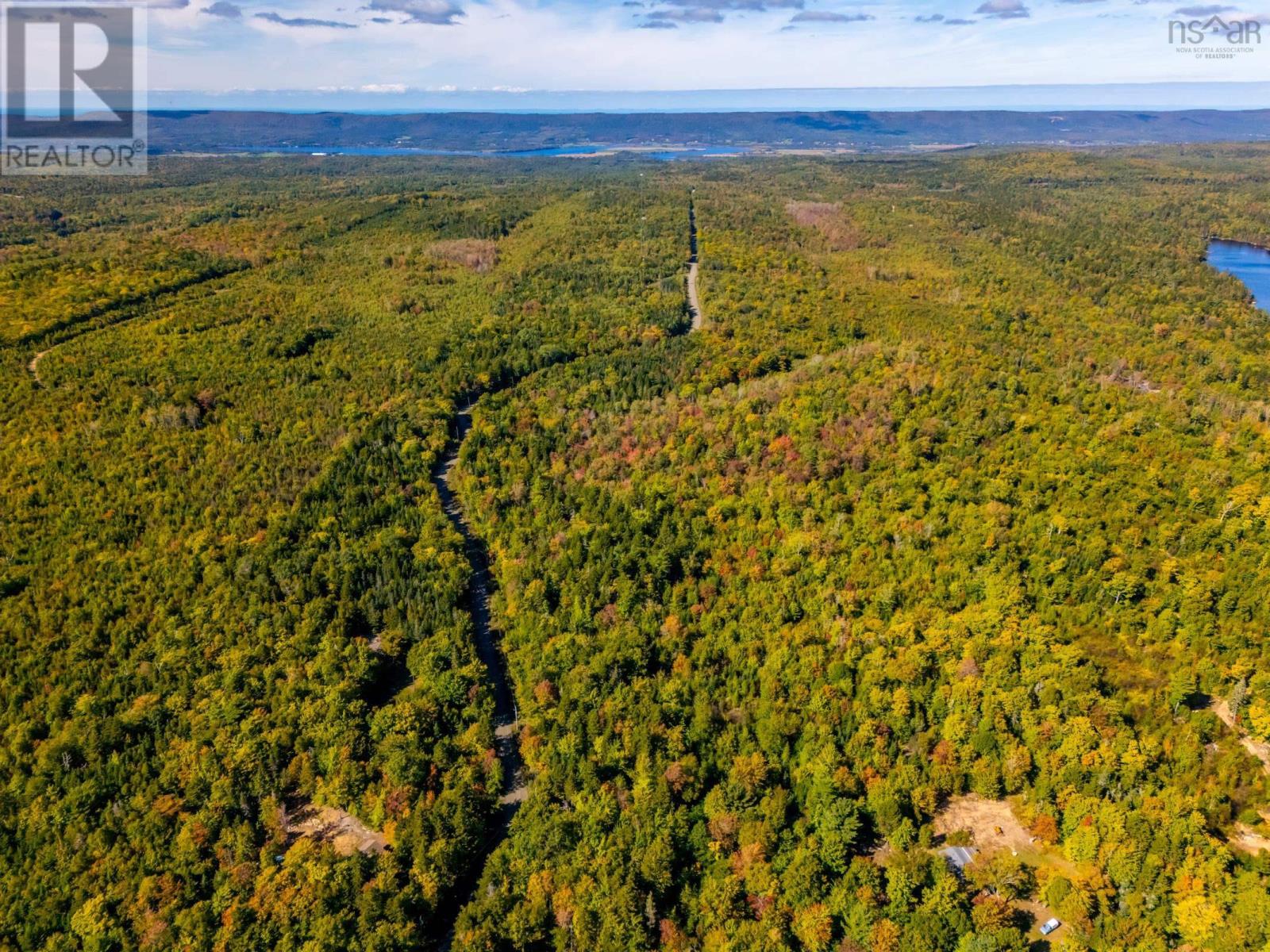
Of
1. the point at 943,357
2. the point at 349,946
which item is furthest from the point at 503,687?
the point at 943,357

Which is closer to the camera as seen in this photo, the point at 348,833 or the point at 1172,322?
the point at 348,833

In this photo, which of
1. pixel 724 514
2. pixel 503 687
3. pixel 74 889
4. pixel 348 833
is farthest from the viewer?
pixel 724 514

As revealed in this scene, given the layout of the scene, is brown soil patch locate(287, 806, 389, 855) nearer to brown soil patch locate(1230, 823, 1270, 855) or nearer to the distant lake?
brown soil patch locate(1230, 823, 1270, 855)

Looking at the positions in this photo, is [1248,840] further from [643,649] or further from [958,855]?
[643,649]

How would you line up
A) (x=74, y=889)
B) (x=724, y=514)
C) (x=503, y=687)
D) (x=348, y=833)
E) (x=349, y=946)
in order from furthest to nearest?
(x=724, y=514)
(x=503, y=687)
(x=348, y=833)
(x=74, y=889)
(x=349, y=946)

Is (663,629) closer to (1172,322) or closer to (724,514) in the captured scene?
(724,514)

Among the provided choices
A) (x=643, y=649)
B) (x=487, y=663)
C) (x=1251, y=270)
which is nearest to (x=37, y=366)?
(x=487, y=663)
